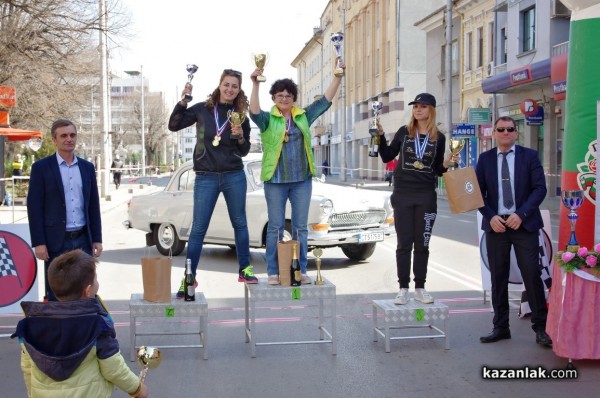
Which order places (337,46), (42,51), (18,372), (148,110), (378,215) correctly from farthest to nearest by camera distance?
(148,110) < (42,51) < (378,215) < (337,46) < (18,372)

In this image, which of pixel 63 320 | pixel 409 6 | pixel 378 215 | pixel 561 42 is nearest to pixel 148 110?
pixel 409 6

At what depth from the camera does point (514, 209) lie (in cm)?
738

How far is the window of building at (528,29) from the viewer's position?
32.6 m

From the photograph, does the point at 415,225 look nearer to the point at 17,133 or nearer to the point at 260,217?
the point at 260,217

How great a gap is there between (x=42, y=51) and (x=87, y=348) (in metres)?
26.7

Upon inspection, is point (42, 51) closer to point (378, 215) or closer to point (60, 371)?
point (378, 215)

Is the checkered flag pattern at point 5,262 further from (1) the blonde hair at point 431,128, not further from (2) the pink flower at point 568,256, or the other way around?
(2) the pink flower at point 568,256

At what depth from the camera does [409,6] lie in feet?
188

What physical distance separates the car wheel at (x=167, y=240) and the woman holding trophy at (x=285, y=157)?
7272 mm

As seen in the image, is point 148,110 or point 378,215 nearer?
point 378,215

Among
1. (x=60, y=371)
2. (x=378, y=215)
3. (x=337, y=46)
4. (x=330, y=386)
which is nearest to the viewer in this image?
(x=60, y=371)

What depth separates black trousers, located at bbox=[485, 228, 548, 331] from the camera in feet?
24.1

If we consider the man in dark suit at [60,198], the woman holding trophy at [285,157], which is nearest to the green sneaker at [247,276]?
the woman holding trophy at [285,157]

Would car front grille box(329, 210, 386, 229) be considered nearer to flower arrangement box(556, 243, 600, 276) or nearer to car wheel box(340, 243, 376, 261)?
car wheel box(340, 243, 376, 261)
